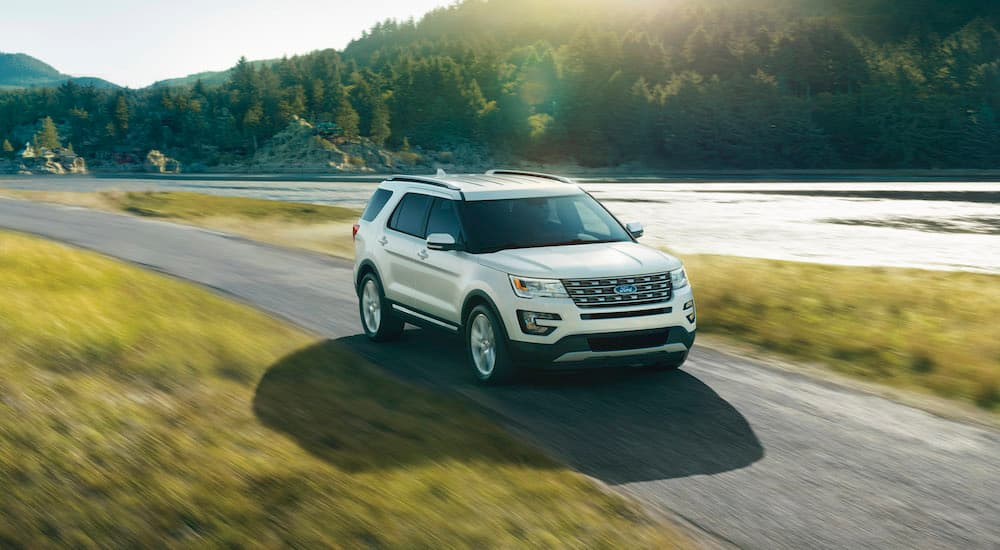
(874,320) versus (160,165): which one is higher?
(874,320)

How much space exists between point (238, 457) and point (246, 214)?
3404 cm

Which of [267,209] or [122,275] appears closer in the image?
[122,275]

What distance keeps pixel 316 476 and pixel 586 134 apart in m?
138

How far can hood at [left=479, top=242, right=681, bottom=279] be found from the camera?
877cm

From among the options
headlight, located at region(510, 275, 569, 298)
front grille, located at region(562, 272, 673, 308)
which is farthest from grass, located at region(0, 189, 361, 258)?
front grille, located at region(562, 272, 673, 308)

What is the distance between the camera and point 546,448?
7.36 metres

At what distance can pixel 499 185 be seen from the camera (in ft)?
34.3

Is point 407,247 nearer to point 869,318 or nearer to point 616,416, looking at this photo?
point 616,416

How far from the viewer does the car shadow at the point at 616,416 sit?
704cm

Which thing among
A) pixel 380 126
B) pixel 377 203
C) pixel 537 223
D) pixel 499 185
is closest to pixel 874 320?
pixel 537 223

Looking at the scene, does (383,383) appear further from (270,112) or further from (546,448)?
(270,112)

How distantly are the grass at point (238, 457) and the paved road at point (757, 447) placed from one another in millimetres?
522

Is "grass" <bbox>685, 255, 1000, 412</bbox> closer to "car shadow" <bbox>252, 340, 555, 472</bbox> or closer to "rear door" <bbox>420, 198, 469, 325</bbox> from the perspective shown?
"rear door" <bbox>420, 198, 469, 325</bbox>

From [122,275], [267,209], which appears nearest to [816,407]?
[122,275]
